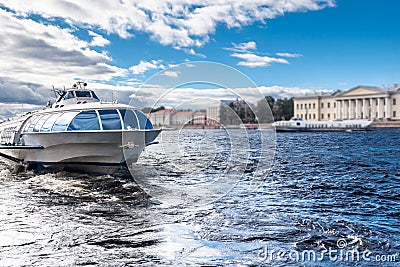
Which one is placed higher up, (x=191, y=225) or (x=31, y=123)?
(x=31, y=123)

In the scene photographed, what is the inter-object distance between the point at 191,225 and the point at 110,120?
1005 centimetres

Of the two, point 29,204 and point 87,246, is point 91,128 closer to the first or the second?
point 29,204

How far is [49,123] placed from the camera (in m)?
21.0

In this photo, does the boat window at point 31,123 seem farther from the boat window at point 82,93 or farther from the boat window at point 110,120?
the boat window at point 110,120

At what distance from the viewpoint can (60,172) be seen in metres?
21.1

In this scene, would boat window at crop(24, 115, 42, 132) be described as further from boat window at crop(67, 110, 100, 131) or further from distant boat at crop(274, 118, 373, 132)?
distant boat at crop(274, 118, 373, 132)

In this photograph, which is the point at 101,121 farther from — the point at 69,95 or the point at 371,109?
the point at 371,109

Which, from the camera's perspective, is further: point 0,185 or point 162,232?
point 0,185

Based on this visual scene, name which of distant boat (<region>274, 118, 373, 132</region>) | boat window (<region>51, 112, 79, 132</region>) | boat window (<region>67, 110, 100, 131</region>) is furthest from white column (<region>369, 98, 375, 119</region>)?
boat window (<region>67, 110, 100, 131</region>)

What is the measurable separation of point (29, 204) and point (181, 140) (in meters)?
5.10

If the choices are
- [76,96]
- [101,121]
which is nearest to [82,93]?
[76,96]

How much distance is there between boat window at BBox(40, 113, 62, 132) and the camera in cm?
2067

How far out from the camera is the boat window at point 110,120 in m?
19.0

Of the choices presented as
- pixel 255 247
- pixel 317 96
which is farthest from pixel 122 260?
pixel 317 96
